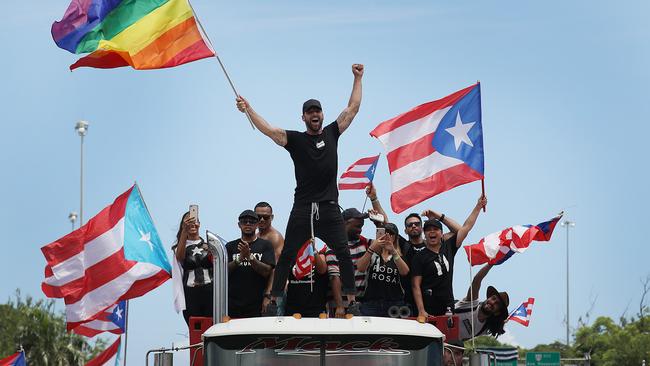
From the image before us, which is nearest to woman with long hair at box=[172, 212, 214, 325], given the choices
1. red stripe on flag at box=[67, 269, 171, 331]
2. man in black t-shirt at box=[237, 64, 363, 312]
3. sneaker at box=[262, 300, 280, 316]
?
sneaker at box=[262, 300, 280, 316]

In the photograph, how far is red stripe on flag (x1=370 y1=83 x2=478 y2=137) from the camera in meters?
16.5

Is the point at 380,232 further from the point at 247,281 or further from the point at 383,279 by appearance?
the point at 247,281

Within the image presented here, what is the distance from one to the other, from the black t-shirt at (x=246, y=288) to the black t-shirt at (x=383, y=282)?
3.46ft

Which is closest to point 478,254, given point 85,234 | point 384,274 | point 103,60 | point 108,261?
point 384,274

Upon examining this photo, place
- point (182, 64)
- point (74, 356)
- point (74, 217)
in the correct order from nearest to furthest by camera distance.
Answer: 1. point (182, 64)
2. point (74, 356)
3. point (74, 217)

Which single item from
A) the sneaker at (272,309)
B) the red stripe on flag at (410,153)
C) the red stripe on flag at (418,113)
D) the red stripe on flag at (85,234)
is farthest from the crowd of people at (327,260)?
the red stripe on flag at (85,234)

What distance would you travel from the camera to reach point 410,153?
16266 millimetres

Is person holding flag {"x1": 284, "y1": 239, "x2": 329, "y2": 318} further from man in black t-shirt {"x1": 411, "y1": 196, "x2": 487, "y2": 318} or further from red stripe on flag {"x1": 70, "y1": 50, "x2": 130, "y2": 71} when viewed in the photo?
red stripe on flag {"x1": 70, "y1": 50, "x2": 130, "y2": 71}

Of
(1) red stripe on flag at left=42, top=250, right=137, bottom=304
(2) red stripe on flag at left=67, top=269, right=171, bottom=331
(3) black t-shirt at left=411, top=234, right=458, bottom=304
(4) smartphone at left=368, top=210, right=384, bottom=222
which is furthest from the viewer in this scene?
(1) red stripe on flag at left=42, top=250, right=137, bottom=304

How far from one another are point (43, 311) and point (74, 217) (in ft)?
42.2

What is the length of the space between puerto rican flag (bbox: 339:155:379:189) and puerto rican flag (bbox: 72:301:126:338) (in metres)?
3.77

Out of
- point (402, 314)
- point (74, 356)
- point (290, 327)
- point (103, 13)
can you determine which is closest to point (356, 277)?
point (402, 314)

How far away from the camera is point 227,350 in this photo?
10.9 meters

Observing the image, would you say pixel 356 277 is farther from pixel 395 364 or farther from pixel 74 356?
pixel 74 356
